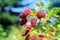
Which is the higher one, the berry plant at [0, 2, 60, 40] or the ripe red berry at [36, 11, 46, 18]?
the ripe red berry at [36, 11, 46, 18]

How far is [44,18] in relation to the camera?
4.60 ft

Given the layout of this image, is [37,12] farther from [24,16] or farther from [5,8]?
[5,8]

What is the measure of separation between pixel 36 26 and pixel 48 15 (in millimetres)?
91

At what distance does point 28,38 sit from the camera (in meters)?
1.38

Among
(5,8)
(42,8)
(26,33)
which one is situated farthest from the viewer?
(5,8)

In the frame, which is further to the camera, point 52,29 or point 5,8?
point 5,8

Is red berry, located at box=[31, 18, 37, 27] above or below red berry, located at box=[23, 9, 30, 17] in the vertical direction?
below

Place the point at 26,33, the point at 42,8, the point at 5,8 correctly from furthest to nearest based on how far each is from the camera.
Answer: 1. the point at 5,8
2. the point at 42,8
3. the point at 26,33

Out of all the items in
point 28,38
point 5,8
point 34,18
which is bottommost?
point 28,38

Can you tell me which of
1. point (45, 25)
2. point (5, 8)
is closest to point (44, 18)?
point (45, 25)

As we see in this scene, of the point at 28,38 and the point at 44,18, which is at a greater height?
the point at 44,18

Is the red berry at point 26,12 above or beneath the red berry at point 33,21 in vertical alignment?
above

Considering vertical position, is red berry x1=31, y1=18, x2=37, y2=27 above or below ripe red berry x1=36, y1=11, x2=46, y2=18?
below

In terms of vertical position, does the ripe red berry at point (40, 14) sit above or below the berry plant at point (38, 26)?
above
